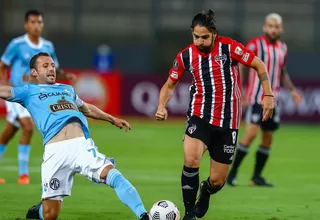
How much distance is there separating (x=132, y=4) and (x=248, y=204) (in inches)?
807

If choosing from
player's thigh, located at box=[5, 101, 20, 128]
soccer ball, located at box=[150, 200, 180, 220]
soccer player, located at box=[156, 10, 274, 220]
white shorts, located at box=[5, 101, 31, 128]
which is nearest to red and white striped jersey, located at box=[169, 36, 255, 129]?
soccer player, located at box=[156, 10, 274, 220]

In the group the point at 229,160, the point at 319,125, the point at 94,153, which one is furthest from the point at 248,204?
the point at 319,125

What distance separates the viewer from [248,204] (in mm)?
10492

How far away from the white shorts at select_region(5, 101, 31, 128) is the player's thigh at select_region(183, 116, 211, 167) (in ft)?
12.5

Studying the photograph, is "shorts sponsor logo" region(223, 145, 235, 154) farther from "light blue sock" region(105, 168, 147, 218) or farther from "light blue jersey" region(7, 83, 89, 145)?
"light blue sock" region(105, 168, 147, 218)

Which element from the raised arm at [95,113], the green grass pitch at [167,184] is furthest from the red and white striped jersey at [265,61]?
the raised arm at [95,113]

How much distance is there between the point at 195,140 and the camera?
30.0 feet

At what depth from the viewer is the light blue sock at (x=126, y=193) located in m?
7.75

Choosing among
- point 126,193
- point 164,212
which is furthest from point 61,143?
point 164,212

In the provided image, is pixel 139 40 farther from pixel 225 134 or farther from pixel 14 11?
pixel 225 134

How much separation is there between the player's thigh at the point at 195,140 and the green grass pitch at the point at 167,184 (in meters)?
0.78

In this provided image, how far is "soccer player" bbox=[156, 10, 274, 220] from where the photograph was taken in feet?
29.9

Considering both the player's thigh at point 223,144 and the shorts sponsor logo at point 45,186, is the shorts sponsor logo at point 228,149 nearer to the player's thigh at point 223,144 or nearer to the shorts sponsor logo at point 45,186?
the player's thigh at point 223,144

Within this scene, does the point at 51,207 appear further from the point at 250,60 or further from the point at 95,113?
the point at 250,60
